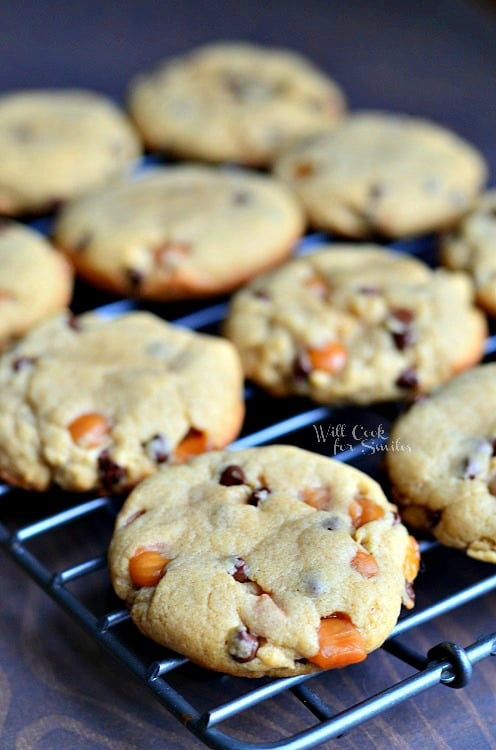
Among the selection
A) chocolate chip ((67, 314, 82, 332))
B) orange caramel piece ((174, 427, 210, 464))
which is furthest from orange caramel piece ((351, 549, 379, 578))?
chocolate chip ((67, 314, 82, 332))

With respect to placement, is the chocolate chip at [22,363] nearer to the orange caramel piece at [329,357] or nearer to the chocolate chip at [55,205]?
the orange caramel piece at [329,357]

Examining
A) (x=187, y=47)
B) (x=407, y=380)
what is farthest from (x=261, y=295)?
(x=187, y=47)

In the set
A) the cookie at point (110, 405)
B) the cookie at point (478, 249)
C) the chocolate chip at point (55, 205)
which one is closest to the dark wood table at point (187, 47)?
the cookie at point (110, 405)

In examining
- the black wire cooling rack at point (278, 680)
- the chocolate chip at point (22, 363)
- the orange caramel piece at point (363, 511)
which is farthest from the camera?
the chocolate chip at point (22, 363)

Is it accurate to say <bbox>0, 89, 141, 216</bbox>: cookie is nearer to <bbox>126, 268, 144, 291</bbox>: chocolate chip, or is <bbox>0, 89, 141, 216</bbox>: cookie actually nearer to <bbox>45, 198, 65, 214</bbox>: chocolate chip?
<bbox>45, 198, 65, 214</bbox>: chocolate chip

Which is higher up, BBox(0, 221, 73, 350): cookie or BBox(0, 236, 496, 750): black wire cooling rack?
BBox(0, 221, 73, 350): cookie

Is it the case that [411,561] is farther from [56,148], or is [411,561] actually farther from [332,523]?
[56,148]

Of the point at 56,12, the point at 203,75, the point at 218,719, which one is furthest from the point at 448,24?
the point at 218,719
